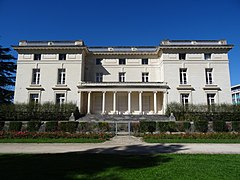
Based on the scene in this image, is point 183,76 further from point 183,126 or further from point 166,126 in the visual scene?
point 166,126

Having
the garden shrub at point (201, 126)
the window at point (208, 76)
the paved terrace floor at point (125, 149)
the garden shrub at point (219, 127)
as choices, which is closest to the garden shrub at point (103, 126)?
the paved terrace floor at point (125, 149)

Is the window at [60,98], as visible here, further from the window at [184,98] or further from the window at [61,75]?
the window at [184,98]

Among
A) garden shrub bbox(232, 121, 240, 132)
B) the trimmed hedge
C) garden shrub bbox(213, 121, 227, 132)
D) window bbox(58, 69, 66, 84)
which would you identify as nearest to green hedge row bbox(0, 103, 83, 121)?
window bbox(58, 69, 66, 84)

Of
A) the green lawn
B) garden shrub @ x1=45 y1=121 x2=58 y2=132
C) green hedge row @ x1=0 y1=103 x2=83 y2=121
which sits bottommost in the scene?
the green lawn

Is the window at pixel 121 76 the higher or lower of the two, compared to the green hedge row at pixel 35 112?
higher

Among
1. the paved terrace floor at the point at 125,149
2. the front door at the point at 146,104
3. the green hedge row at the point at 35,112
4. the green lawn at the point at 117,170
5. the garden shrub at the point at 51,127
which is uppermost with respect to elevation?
the front door at the point at 146,104

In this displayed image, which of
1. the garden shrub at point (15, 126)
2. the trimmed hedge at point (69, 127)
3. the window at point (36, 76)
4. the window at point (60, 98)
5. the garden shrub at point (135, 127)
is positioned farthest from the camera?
the window at point (36, 76)

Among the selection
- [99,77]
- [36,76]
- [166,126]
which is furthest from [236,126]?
[36,76]

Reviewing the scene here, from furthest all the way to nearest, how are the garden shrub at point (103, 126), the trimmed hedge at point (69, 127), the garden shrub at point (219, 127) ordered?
1. the garden shrub at point (219, 127)
2. the garden shrub at point (103, 126)
3. the trimmed hedge at point (69, 127)

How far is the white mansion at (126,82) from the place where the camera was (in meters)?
27.1

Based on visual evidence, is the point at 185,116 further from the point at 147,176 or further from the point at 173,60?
the point at 147,176

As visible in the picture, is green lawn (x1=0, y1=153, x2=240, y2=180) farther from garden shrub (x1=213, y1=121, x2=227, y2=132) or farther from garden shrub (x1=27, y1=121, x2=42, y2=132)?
garden shrub (x1=213, y1=121, x2=227, y2=132)

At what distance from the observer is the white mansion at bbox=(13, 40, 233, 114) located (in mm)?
27078

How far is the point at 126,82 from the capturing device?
27438mm
